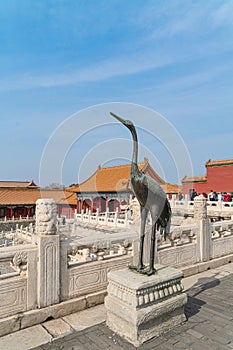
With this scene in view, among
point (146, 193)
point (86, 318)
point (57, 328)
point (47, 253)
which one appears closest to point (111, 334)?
point (86, 318)

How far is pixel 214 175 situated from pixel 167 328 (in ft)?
64.2

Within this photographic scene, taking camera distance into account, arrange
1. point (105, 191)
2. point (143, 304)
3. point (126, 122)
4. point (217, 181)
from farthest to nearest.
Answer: point (105, 191), point (217, 181), point (126, 122), point (143, 304)

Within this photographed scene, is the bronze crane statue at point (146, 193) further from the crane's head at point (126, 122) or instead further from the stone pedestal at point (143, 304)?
the stone pedestal at point (143, 304)

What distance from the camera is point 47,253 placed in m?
4.04

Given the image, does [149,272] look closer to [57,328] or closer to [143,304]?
[143,304]

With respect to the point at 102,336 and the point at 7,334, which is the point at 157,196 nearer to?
the point at 102,336

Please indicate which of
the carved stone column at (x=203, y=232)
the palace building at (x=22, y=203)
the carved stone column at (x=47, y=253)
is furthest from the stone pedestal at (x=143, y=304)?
the palace building at (x=22, y=203)

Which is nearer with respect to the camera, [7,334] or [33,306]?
[7,334]

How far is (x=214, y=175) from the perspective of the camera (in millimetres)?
21750

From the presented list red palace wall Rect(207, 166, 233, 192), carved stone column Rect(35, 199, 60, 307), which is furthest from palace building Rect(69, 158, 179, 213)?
carved stone column Rect(35, 199, 60, 307)

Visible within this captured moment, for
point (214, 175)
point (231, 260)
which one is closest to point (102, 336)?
point (231, 260)

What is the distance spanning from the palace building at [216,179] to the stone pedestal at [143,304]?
16614mm

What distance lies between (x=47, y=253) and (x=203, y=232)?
13.7 feet

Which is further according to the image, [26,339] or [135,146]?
[135,146]
